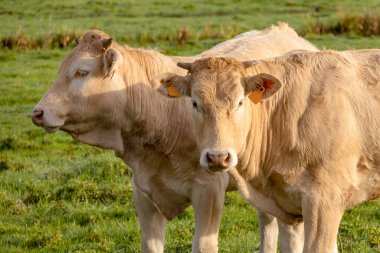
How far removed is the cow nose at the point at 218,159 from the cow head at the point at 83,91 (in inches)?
71.8

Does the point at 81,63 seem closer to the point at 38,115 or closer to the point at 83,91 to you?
the point at 83,91

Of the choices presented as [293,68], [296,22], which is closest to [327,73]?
[293,68]

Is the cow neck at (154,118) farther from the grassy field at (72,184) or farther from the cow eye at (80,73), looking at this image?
the grassy field at (72,184)

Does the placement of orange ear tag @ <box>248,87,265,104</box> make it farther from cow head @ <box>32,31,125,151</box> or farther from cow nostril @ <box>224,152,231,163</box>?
cow head @ <box>32,31,125,151</box>

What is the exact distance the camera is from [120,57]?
8219mm

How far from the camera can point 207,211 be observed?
8.16 m

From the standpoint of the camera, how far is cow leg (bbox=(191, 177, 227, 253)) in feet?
26.7

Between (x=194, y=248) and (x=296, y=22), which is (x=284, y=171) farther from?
(x=296, y=22)

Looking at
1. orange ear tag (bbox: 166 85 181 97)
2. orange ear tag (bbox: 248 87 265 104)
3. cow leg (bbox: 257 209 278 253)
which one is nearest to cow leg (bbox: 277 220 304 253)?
cow leg (bbox: 257 209 278 253)

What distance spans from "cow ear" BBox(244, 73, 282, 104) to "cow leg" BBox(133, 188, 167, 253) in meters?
1.94

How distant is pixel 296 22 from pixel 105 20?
Answer: 22.8ft

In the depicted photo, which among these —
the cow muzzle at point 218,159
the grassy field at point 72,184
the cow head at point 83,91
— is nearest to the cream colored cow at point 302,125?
the cow muzzle at point 218,159

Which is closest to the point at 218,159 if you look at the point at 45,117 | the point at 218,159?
the point at 218,159

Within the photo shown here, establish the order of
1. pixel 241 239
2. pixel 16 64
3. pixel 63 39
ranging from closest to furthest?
pixel 241 239 < pixel 16 64 < pixel 63 39
